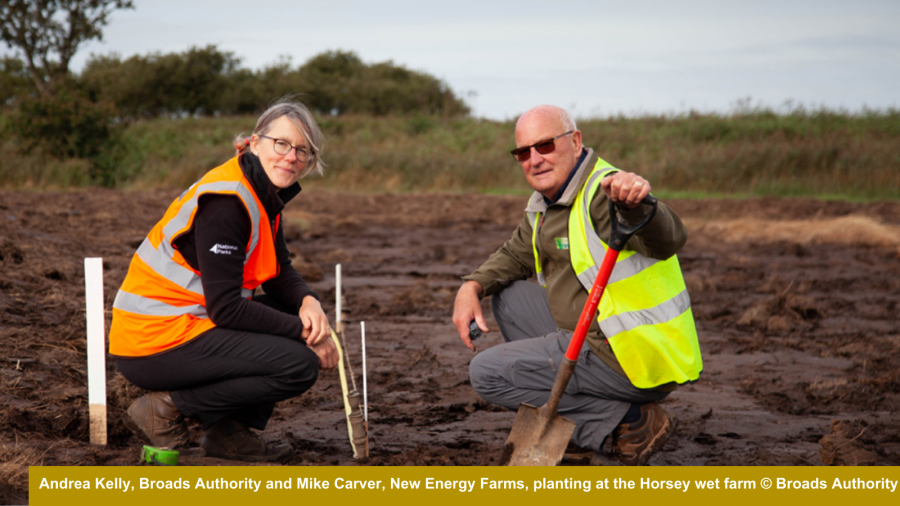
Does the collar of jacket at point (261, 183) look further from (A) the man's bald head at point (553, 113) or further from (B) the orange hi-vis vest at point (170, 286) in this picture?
(A) the man's bald head at point (553, 113)

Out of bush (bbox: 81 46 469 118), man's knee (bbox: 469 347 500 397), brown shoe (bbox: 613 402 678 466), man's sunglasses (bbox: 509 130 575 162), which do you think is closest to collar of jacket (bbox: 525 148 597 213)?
man's sunglasses (bbox: 509 130 575 162)

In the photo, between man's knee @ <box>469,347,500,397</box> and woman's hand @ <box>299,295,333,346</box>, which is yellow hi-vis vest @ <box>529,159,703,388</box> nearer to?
man's knee @ <box>469,347,500,397</box>

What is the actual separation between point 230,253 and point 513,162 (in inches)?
682

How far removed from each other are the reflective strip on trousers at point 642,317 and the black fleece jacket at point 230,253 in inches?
50.2

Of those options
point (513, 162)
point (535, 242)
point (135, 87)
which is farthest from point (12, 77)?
point (535, 242)

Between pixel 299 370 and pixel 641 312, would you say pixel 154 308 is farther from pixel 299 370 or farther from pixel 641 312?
pixel 641 312

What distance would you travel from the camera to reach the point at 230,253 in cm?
280

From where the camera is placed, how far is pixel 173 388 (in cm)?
301

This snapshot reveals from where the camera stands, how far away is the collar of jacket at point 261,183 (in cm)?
293

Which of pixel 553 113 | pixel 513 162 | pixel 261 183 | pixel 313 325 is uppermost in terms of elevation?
pixel 513 162

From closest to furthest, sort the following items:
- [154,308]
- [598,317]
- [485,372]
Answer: [154,308]
[598,317]
[485,372]

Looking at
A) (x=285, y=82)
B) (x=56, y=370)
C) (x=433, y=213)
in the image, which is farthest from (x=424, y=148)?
(x=56, y=370)

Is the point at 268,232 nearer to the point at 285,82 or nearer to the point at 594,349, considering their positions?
the point at 594,349

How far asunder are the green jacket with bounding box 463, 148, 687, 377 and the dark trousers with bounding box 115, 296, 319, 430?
3.43 feet
